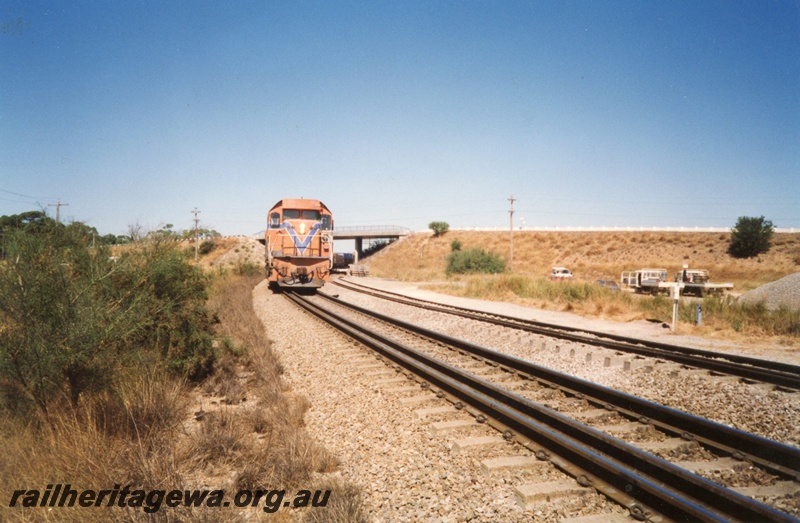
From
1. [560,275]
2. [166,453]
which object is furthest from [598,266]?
[166,453]

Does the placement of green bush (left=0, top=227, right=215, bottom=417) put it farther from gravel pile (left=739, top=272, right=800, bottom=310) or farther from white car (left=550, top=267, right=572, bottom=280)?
white car (left=550, top=267, right=572, bottom=280)

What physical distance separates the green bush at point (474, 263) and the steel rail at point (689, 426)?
3662 cm

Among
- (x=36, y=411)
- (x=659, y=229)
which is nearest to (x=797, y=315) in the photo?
(x=36, y=411)

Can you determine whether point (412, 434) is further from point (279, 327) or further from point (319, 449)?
point (279, 327)

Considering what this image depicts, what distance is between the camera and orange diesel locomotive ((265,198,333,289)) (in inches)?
808

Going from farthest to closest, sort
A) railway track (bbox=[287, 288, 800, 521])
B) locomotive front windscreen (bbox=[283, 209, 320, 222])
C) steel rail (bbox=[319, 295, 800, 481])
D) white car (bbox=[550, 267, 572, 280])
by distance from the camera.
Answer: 1. white car (bbox=[550, 267, 572, 280])
2. locomotive front windscreen (bbox=[283, 209, 320, 222])
3. steel rail (bbox=[319, 295, 800, 481])
4. railway track (bbox=[287, 288, 800, 521])

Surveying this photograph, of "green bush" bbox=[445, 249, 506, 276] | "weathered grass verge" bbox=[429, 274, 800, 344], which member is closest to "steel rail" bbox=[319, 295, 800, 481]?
"weathered grass verge" bbox=[429, 274, 800, 344]

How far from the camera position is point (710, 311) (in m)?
14.8

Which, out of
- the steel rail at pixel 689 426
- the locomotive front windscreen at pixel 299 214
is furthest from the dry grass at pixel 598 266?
the locomotive front windscreen at pixel 299 214

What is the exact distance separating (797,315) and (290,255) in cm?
1811

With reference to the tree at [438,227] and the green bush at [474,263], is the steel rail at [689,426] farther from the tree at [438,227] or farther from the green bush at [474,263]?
the tree at [438,227]

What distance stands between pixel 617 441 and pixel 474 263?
4046 cm

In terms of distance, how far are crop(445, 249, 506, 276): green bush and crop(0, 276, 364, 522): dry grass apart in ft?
127

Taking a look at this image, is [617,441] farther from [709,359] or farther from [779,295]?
[779,295]
